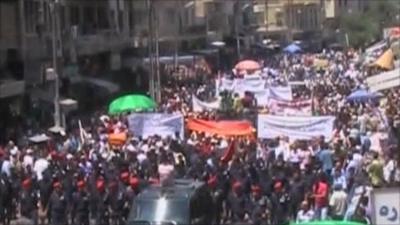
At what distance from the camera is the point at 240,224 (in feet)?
60.8

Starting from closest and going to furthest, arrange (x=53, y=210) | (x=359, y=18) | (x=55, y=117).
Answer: (x=53, y=210)
(x=55, y=117)
(x=359, y=18)

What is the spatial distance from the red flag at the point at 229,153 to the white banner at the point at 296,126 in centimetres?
105

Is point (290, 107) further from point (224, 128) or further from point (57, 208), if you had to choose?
point (57, 208)

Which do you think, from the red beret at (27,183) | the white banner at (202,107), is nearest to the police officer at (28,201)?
the red beret at (27,183)

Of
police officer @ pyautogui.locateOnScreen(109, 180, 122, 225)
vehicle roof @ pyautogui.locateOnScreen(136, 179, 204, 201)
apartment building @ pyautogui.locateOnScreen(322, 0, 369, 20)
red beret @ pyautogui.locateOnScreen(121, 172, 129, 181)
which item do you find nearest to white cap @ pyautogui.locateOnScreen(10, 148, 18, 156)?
red beret @ pyautogui.locateOnScreen(121, 172, 129, 181)

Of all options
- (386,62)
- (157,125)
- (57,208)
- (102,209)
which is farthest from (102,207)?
(386,62)

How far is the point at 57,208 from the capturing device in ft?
68.9

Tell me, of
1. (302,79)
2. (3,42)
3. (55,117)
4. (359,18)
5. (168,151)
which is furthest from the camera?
(359,18)

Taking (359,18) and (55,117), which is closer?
(55,117)

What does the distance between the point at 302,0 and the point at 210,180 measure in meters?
122

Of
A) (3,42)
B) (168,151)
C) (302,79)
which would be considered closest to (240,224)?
(168,151)

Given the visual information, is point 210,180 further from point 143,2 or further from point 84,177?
point 143,2

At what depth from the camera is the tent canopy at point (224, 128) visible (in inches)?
1109

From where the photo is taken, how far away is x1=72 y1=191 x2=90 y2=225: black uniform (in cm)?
2136
